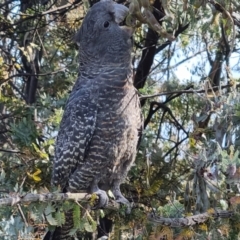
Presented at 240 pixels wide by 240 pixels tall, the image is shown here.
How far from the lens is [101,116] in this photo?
136 inches

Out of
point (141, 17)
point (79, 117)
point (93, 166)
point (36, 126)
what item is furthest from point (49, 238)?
point (141, 17)

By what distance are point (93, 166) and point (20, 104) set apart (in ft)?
6.62

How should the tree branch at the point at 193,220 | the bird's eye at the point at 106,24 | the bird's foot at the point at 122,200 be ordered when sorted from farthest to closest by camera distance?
the bird's eye at the point at 106,24, the bird's foot at the point at 122,200, the tree branch at the point at 193,220

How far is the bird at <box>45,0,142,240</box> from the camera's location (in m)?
3.46

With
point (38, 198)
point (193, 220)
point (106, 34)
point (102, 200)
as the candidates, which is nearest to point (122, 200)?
point (102, 200)

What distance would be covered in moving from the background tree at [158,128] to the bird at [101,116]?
0.50 feet

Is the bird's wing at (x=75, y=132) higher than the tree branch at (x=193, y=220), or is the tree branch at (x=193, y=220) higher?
the bird's wing at (x=75, y=132)

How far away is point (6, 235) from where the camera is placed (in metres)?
2.46

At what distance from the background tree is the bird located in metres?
0.15

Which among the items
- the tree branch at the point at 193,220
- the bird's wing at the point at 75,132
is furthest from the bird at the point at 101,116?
the tree branch at the point at 193,220

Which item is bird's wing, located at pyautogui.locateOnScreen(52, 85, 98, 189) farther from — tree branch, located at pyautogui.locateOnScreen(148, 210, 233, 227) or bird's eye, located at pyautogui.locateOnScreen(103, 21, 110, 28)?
Result: tree branch, located at pyautogui.locateOnScreen(148, 210, 233, 227)

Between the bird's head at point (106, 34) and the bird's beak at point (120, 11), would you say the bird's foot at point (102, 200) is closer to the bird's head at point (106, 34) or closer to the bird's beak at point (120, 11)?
the bird's head at point (106, 34)

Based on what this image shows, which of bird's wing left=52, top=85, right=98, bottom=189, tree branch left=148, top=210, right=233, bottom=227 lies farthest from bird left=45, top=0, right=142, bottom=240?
tree branch left=148, top=210, right=233, bottom=227

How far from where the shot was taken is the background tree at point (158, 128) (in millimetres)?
2594
